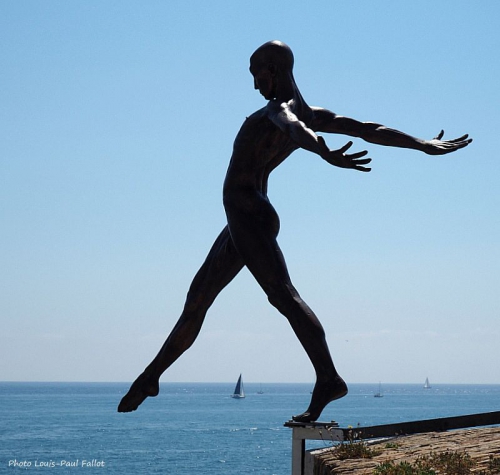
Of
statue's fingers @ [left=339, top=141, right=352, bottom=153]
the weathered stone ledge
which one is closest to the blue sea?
the weathered stone ledge

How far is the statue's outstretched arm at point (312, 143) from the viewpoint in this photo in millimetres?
7930

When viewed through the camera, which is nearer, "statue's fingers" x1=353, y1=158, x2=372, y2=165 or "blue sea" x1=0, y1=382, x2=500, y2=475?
"statue's fingers" x1=353, y1=158, x2=372, y2=165

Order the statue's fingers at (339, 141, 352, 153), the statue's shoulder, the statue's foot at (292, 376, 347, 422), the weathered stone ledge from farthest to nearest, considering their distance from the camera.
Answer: the statue's shoulder → the statue's foot at (292, 376, 347, 422) → the weathered stone ledge → the statue's fingers at (339, 141, 352, 153)

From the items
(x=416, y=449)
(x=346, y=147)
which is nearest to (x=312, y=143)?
(x=346, y=147)

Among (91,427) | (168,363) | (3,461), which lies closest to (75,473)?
(3,461)

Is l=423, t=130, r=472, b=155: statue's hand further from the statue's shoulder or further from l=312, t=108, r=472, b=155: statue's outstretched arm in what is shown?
the statue's shoulder

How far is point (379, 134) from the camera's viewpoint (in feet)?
31.0

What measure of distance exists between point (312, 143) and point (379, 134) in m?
1.48

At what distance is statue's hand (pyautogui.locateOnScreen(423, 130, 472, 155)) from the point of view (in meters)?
9.37

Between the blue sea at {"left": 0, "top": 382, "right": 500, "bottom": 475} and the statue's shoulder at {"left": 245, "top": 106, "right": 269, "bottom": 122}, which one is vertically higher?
the statue's shoulder at {"left": 245, "top": 106, "right": 269, "bottom": 122}

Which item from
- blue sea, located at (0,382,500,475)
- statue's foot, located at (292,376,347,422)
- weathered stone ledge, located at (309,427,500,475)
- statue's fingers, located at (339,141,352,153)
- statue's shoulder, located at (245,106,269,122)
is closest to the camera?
statue's fingers, located at (339,141,352,153)

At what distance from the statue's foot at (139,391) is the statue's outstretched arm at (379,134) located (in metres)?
2.83

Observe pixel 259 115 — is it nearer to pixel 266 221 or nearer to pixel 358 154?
pixel 266 221

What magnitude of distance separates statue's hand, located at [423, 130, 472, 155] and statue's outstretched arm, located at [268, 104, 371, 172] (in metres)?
1.40
